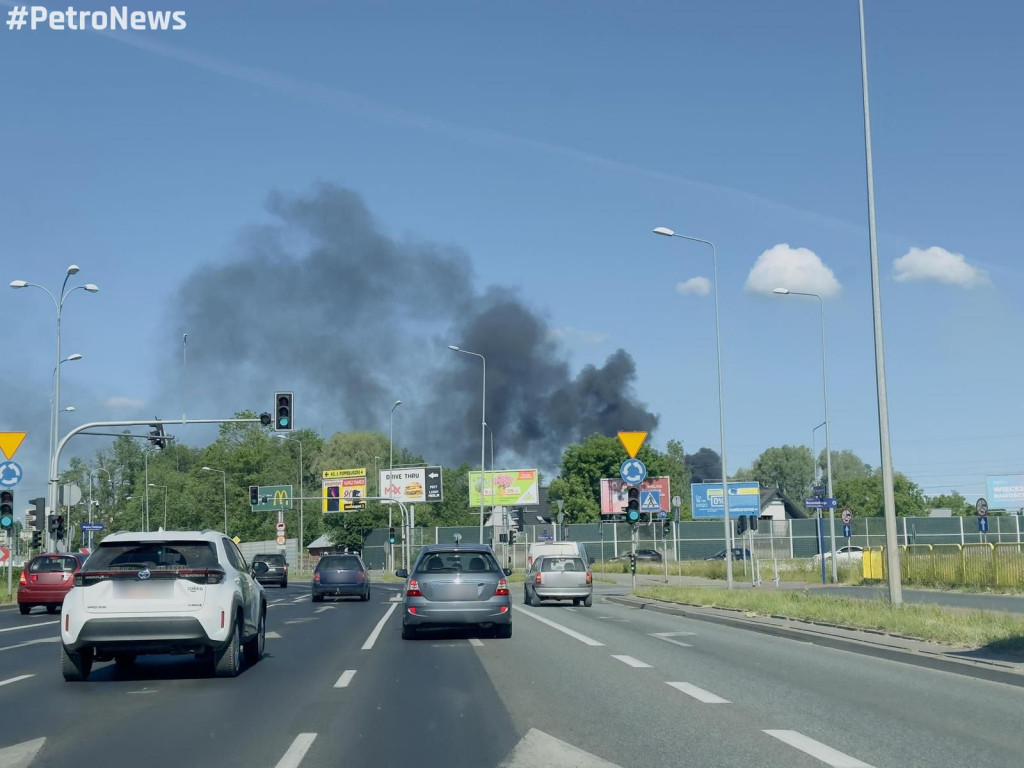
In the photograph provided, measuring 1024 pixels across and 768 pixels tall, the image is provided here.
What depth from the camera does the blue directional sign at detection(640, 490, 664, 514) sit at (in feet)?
116

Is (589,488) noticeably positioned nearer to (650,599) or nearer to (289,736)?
(650,599)

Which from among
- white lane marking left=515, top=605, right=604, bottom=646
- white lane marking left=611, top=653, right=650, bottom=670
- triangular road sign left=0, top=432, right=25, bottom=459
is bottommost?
white lane marking left=515, top=605, right=604, bottom=646

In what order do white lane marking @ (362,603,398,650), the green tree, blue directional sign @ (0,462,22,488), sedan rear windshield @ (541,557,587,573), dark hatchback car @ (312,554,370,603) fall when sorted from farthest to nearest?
1. the green tree
2. dark hatchback car @ (312,554,370,603)
3. blue directional sign @ (0,462,22,488)
4. sedan rear windshield @ (541,557,587,573)
5. white lane marking @ (362,603,398,650)

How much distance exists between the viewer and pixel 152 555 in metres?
13.7

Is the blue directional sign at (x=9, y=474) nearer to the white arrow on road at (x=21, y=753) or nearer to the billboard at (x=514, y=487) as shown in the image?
the white arrow on road at (x=21, y=753)

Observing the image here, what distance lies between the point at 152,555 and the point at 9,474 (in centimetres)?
2513

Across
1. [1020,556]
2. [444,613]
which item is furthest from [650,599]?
[444,613]

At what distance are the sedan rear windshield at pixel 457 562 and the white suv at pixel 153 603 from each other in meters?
6.13

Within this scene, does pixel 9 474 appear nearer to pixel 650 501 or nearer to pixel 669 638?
pixel 650 501

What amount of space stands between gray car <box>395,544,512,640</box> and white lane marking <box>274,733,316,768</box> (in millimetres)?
10015

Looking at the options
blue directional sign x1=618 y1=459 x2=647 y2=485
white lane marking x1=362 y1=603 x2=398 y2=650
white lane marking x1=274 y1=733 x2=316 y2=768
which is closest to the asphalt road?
white lane marking x1=274 y1=733 x2=316 y2=768

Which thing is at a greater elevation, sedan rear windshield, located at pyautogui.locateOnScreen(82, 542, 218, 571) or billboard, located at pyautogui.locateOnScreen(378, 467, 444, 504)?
billboard, located at pyautogui.locateOnScreen(378, 467, 444, 504)

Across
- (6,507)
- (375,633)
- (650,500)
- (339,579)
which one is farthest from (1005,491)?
(375,633)

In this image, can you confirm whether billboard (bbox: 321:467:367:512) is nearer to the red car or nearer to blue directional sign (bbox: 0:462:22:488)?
blue directional sign (bbox: 0:462:22:488)
